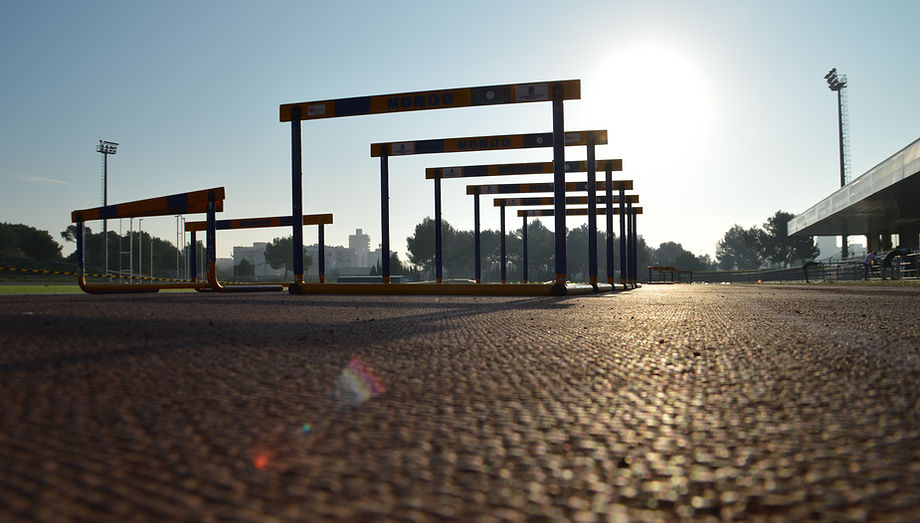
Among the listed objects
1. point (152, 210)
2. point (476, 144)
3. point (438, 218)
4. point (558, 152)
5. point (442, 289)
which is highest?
point (476, 144)

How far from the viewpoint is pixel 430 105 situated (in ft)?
44.9

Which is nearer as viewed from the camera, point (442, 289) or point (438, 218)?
point (442, 289)

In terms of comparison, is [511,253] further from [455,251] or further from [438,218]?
[438,218]

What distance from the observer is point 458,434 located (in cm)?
134

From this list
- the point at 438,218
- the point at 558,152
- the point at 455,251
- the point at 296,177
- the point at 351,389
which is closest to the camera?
the point at 351,389

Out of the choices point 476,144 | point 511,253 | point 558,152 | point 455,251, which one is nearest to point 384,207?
point 476,144

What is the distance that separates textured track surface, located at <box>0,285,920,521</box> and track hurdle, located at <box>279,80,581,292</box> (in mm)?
10384

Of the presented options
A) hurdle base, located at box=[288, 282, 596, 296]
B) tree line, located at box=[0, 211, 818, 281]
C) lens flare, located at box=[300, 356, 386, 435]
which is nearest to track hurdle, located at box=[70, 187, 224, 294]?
hurdle base, located at box=[288, 282, 596, 296]

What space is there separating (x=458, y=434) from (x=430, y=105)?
13.0 meters

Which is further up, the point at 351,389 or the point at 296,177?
the point at 296,177

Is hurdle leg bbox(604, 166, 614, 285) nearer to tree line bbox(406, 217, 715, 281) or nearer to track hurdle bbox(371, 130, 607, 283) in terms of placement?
track hurdle bbox(371, 130, 607, 283)

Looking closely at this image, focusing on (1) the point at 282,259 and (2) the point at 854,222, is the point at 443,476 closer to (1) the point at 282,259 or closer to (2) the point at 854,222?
(2) the point at 854,222

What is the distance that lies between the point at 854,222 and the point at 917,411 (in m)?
42.7

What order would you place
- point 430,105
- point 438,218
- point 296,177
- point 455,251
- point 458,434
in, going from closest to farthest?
point 458,434 < point 430,105 < point 296,177 < point 438,218 < point 455,251
